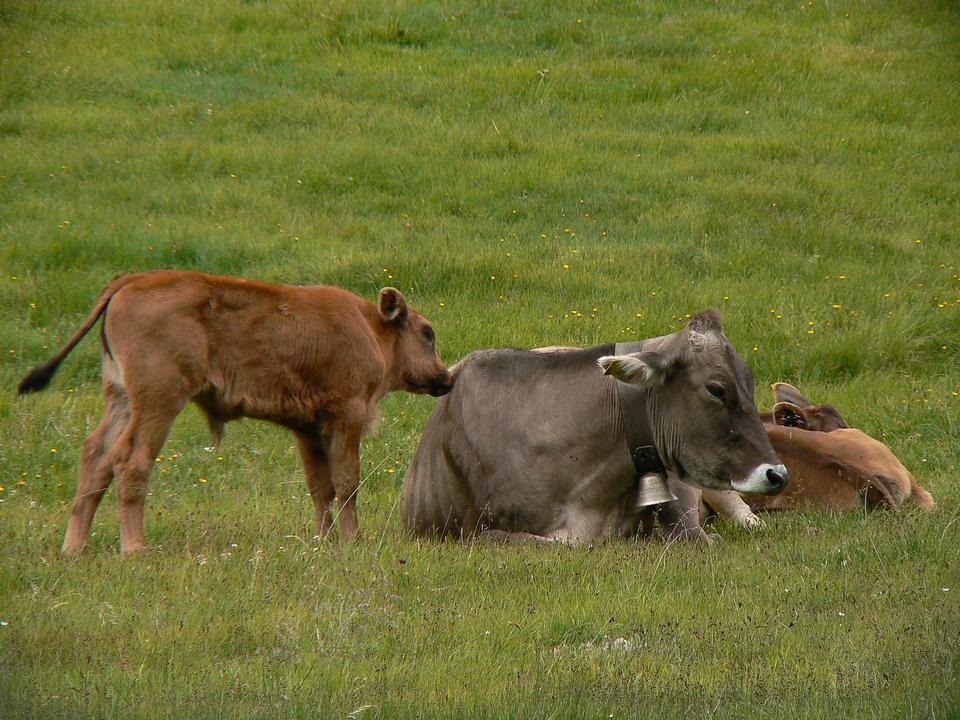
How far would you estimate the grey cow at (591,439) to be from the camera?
312 inches

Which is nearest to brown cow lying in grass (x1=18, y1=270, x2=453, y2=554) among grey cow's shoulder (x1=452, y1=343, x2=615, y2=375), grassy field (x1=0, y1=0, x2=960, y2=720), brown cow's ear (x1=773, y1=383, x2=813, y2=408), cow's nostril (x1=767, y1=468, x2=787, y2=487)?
grassy field (x1=0, y1=0, x2=960, y2=720)

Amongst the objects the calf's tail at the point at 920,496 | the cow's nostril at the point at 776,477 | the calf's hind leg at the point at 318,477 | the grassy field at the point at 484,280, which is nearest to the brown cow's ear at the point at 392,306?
the calf's hind leg at the point at 318,477

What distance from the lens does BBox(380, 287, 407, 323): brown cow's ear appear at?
8.65 metres

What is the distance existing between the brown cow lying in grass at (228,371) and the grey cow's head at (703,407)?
1635 millimetres

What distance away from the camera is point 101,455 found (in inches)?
307

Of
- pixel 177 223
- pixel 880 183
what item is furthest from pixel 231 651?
pixel 880 183

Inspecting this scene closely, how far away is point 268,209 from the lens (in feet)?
56.5

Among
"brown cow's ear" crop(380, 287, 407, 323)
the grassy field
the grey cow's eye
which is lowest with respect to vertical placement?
the grassy field

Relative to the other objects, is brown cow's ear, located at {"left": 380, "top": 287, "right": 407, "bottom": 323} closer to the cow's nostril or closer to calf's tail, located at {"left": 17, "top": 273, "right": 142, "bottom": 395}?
calf's tail, located at {"left": 17, "top": 273, "right": 142, "bottom": 395}

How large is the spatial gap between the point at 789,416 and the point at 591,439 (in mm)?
2338

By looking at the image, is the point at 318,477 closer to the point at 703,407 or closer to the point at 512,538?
the point at 512,538

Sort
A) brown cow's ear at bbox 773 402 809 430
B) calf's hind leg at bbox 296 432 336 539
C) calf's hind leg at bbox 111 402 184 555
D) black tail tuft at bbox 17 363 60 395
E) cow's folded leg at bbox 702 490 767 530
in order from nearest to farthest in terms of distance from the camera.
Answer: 1. calf's hind leg at bbox 111 402 184 555
2. black tail tuft at bbox 17 363 60 395
3. calf's hind leg at bbox 296 432 336 539
4. cow's folded leg at bbox 702 490 767 530
5. brown cow's ear at bbox 773 402 809 430

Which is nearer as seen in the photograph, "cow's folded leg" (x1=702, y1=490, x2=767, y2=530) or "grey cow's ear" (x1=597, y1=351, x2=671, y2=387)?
"grey cow's ear" (x1=597, y1=351, x2=671, y2=387)

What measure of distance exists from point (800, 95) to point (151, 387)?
15797mm
